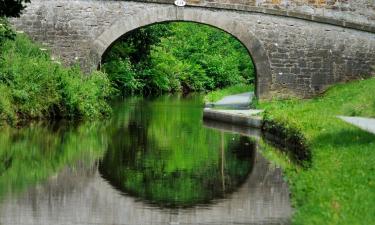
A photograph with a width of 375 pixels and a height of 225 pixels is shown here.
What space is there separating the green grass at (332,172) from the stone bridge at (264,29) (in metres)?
6.93

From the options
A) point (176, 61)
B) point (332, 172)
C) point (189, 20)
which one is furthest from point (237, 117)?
point (176, 61)

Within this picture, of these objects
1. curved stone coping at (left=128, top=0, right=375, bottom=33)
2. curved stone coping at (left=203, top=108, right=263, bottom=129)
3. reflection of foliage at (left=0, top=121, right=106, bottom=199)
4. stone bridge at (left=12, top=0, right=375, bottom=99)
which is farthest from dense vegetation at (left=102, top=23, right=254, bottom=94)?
reflection of foliage at (left=0, top=121, right=106, bottom=199)

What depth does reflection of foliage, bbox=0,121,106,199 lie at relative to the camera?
1290 centimetres

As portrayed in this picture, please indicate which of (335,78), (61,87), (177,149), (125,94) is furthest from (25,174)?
(125,94)

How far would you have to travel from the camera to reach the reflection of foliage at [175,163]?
12.0m

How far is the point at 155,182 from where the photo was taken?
12758mm

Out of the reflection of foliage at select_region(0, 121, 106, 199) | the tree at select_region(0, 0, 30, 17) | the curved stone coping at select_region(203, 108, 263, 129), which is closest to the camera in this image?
the reflection of foliage at select_region(0, 121, 106, 199)

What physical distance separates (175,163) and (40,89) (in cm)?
824

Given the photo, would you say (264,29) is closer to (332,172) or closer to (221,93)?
(221,93)

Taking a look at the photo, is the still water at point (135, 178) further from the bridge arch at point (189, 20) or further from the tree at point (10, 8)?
the bridge arch at point (189, 20)

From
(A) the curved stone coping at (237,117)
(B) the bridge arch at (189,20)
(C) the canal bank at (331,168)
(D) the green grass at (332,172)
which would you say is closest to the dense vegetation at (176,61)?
(B) the bridge arch at (189,20)

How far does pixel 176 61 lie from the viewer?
167 feet

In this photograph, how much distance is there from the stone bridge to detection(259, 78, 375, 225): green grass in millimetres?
6927

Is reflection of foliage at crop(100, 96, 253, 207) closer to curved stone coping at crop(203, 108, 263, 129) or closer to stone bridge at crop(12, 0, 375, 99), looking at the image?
curved stone coping at crop(203, 108, 263, 129)
